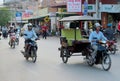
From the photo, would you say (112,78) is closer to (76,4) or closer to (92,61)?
(92,61)

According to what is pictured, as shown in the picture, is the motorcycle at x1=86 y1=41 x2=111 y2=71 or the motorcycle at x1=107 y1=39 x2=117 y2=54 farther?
the motorcycle at x1=107 y1=39 x2=117 y2=54

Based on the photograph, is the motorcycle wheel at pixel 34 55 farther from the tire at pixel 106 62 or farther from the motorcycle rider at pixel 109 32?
the motorcycle rider at pixel 109 32

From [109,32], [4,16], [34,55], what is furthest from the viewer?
[4,16]

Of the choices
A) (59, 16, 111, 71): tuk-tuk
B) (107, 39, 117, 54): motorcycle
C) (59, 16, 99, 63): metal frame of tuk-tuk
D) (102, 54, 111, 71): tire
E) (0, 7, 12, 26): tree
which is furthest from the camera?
(0, 7, 12, 26): tree

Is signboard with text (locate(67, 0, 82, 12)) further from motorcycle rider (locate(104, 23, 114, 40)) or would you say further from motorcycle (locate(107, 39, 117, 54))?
motorcycle (locate(107, 39, 117, 54))

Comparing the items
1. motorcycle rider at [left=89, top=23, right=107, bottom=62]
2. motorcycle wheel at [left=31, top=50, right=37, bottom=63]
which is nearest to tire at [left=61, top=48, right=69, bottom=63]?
motorcycle wheel at [left=31, top=50, right=37, bottom=63]

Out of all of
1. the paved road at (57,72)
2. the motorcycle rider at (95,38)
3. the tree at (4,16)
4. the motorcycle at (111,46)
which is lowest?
the tree at (4,16)

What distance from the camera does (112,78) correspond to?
38.0ft

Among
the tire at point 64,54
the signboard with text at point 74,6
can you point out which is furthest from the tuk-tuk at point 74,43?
the signboard with text at point 74,6

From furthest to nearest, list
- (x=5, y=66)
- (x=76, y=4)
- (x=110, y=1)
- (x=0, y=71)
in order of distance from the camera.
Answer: (x=110, y=1), (x=76, y=4), (x=5, y=66), (x=0, y=71)

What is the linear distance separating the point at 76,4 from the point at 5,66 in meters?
26.4

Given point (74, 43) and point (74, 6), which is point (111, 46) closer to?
point (74, 43)

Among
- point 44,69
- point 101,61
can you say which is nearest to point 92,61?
point 101,61

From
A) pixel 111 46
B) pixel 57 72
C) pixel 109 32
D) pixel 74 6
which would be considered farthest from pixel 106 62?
pixel 74 6
